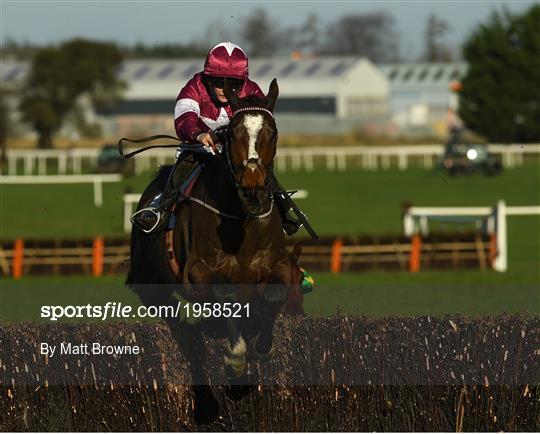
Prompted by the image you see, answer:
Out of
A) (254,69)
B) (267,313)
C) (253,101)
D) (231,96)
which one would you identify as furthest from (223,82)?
(254,69)

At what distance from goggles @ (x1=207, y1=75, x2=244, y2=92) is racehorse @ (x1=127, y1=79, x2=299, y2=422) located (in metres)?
0.46

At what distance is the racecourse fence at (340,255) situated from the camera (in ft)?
74.0

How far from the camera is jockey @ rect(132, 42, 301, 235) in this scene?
846cm

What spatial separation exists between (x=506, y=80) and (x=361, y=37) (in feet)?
121

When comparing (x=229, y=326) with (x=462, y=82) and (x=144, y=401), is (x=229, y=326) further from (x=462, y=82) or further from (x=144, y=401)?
(x=462, y=82)

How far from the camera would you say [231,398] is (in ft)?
26.9

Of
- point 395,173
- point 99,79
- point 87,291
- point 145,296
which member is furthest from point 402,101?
point 145,296

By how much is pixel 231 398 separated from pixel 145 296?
1360 mm

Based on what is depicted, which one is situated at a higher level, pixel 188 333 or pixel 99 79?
pixel 99 79

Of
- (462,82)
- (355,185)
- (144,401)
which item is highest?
(462,82)

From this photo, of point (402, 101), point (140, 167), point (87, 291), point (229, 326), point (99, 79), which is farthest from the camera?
point (402, 101)

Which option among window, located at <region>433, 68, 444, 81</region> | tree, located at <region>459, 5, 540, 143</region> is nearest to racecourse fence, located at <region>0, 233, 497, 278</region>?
tree, located at <region>459, 5, 540, 143</region>

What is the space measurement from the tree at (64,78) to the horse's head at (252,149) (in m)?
63.5

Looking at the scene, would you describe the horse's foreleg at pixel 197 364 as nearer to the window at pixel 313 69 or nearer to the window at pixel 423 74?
the window at pixel 313 69
